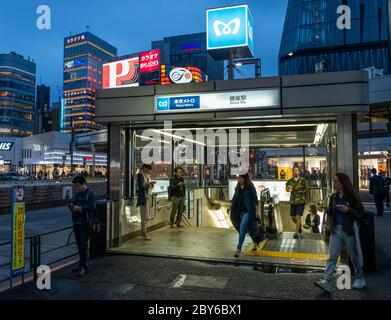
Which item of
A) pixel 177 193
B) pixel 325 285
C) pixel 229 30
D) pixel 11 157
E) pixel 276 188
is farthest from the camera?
pixel 11 157

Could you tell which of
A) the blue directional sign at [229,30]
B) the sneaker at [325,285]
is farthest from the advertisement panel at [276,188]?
the sneaker at [325,285]

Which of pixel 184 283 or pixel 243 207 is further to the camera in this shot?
pixel 243 207

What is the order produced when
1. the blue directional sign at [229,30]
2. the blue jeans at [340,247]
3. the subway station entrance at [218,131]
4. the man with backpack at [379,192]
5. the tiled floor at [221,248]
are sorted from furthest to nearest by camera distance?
the blue directional sign at [229,30]
the man with backpack at [379,192]
the tiled floor at [221,248]
the subway station entrance at [218,131]
the blue jeans at [340,247]

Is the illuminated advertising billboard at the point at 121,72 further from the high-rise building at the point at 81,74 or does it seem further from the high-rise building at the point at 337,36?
the high-rise building at the point at 81,74

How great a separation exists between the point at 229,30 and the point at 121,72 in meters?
23.9

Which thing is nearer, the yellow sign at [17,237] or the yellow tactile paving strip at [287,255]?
the yellow sign at [17,237]

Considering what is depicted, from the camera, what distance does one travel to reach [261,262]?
645 centimetres

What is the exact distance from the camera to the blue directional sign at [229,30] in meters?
14.5

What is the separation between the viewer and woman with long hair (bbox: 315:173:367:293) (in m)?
5.03

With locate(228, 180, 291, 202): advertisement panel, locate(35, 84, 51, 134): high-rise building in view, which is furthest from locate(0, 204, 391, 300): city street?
locate(35, 84, 51, 134): high-rise building

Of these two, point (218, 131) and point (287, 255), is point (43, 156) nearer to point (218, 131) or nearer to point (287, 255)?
point (218, 131)

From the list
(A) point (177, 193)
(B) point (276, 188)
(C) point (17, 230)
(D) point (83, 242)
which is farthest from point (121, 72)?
(C) point (17, 230)

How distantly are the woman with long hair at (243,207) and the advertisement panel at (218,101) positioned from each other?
1.47m

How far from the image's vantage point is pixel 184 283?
5.55m
